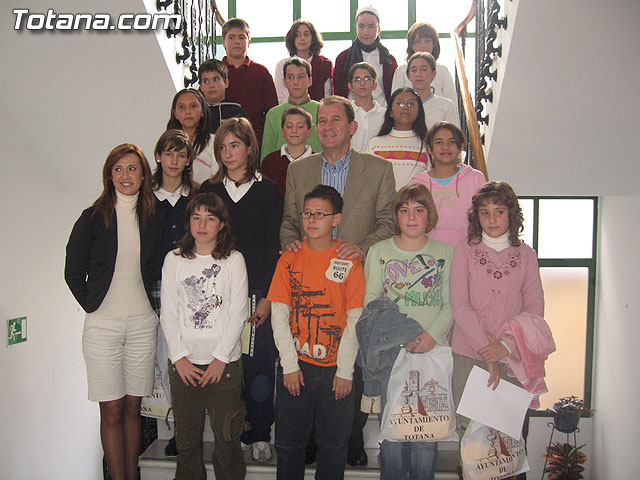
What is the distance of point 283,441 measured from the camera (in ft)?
6.73

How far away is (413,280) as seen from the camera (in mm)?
2080

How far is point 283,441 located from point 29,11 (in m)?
2.66

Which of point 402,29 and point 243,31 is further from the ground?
point 402,29

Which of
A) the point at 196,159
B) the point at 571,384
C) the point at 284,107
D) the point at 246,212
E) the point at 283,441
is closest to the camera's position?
the point at 283,441

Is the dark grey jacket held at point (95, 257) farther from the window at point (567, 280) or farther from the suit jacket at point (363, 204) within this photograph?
the window at point (567, 280)

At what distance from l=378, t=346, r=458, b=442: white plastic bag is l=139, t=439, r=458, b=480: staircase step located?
0.46m

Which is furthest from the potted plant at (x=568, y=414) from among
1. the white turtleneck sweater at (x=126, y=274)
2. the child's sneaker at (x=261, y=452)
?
the white turtleneck sweater at (x=126, y=274)

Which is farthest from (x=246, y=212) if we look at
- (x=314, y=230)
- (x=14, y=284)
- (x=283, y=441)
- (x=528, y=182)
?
(x=528, y=182)

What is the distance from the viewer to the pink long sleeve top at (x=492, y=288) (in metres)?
2.08

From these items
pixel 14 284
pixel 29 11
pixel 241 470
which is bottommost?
pixel 241 470

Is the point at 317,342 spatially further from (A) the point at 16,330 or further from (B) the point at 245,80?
(A) the point at 16,330

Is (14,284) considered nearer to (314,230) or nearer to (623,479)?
(314,230)

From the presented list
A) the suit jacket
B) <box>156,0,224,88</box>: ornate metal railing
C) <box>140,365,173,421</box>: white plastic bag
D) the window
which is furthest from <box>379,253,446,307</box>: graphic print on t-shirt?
the window

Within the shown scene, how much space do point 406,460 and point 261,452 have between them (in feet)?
2.26
